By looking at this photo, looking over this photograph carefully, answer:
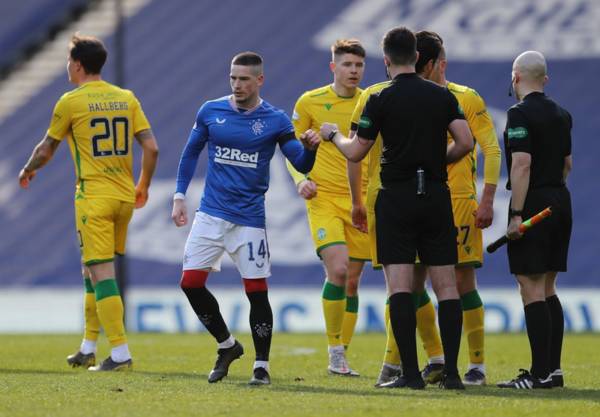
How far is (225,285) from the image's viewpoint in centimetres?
1969

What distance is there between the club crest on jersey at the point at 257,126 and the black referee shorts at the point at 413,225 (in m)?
0.98

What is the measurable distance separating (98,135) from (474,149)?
2.91 meters

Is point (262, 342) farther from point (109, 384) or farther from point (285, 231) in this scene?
point (285, 231)

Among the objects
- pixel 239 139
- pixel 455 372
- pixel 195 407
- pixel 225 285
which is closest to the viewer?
pixel 195 407

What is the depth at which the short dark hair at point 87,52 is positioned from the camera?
9609 millimetres

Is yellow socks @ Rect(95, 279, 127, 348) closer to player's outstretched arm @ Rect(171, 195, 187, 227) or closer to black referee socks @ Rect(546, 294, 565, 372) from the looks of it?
player's outstretched arm @ Rect(171, 195, 187, 227)

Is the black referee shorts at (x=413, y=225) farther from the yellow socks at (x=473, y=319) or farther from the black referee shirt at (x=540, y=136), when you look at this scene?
the yellow socks at (x=473, y=319)

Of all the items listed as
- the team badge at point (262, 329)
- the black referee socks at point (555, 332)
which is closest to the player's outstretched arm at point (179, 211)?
the team badge at point (262, 329)

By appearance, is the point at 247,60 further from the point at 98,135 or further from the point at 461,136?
the point at 98,135

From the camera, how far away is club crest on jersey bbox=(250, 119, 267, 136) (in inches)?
321

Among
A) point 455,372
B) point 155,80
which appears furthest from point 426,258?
point 155,80

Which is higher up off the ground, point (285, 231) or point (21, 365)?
point (285, 231)

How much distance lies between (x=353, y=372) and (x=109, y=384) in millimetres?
1906

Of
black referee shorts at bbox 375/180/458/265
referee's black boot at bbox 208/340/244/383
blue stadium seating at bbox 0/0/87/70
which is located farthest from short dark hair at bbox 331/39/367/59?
blue stadium seating at bbox 0/0/87/70
